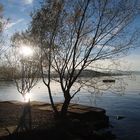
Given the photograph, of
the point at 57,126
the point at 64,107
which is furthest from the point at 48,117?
the point at 57,126

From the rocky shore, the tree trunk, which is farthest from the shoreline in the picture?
the tree trunk

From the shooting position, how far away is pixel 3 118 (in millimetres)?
28734

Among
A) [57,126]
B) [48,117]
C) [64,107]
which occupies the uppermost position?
[64,107]

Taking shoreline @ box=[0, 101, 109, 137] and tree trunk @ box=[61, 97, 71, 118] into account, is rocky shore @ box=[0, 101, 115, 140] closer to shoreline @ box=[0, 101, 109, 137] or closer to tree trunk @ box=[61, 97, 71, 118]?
shoreline @ box=[0, 101, 109, 137]

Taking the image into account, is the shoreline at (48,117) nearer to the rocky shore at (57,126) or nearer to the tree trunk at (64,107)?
the rocky shore at (57,126)

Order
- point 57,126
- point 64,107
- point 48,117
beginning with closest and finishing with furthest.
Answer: point 57,126, point 64,107, point 48,117

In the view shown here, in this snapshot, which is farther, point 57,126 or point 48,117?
point 48,117

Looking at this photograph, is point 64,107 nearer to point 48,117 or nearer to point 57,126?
point 48,117

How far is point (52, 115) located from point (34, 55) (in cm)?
733

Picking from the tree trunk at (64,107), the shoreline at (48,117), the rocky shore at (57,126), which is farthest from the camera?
the tree trunk at (64,107)

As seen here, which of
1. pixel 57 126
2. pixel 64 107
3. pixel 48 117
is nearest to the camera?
pixel 57 126

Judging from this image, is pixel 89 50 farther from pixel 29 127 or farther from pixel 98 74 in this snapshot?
pixel 29 127

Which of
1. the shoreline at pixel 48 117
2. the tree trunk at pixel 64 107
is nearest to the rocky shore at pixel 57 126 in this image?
the shoreline at pixel 48 117

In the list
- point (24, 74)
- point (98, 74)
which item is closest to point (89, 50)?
point (98, 74)
